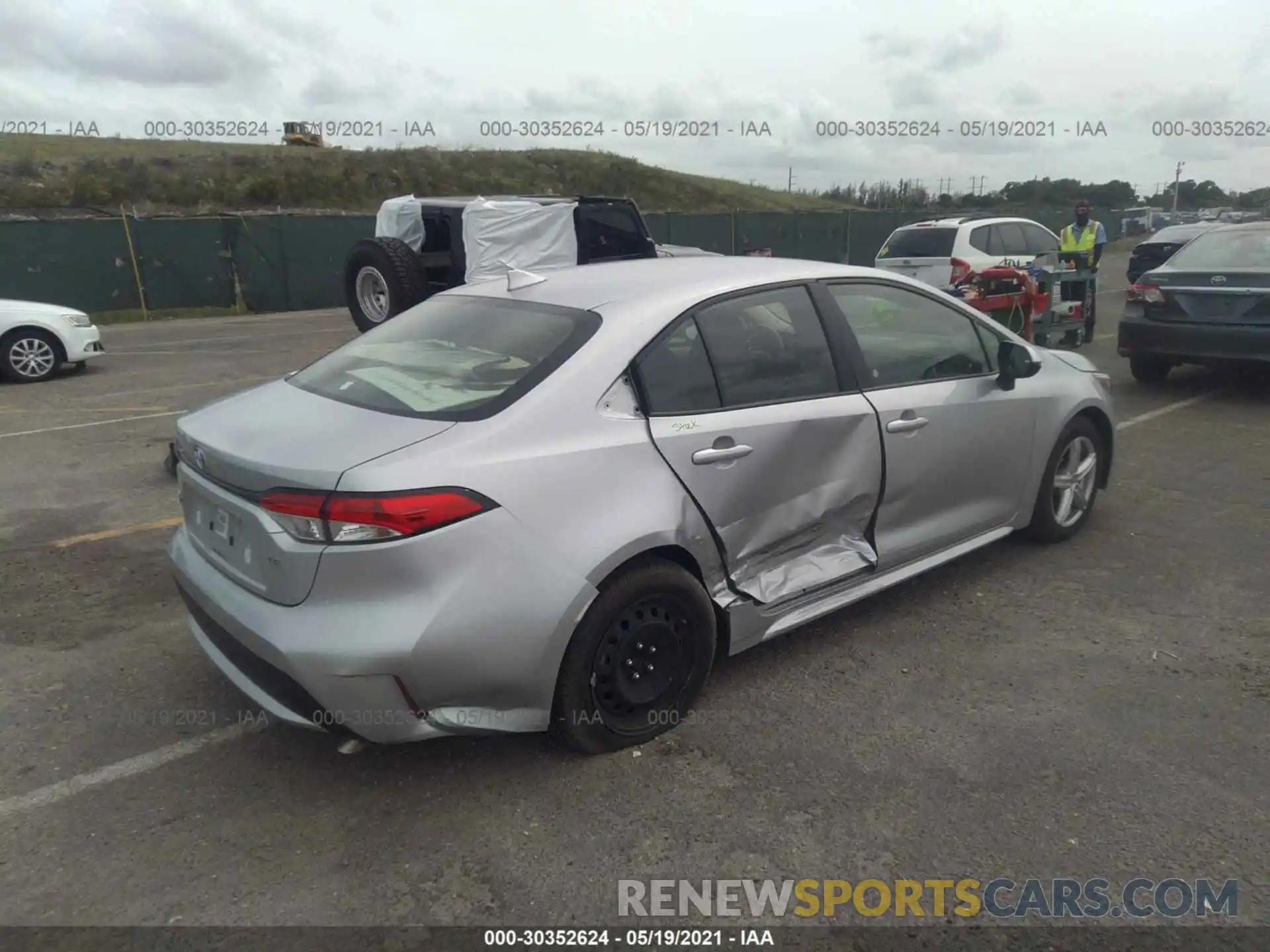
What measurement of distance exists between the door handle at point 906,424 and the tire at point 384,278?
7253 mm

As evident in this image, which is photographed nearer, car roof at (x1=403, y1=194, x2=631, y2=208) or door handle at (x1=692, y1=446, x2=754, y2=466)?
door handle at (x1=692, y1=446, x2=754, y2=466)

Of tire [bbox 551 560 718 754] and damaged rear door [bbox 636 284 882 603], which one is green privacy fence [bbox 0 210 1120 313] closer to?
damaged rear door [bbox 636 284 882 603]

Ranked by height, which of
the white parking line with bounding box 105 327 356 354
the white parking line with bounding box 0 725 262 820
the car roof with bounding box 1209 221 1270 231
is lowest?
the white parking line with bounding box 0 725 262 820

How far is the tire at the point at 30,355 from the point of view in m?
10.2

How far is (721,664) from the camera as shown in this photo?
12.1 feet

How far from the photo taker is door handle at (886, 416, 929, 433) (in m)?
3.71

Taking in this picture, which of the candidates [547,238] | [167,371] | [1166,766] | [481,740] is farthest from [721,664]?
[167,371]

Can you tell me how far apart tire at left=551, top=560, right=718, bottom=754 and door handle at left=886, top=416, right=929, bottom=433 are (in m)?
1.10

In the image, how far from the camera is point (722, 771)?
118 inches

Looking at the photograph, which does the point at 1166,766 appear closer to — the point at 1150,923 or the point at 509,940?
the point at 1150,923

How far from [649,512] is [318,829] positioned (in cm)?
136

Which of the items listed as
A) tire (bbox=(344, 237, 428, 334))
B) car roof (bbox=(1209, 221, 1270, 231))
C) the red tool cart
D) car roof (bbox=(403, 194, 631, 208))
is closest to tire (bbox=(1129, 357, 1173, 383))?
the red tool cart

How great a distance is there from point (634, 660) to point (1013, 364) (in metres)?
2.39

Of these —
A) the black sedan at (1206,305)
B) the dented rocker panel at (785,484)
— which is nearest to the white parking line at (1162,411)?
the black sedan at (1206,305)
